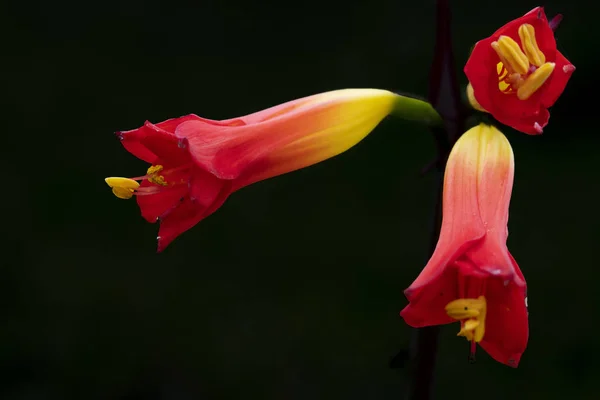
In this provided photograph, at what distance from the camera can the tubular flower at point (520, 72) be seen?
2.00 ft

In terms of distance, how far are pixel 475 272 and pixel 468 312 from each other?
0.10 feet

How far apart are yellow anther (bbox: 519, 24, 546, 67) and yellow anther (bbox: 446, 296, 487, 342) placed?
0.57 feet

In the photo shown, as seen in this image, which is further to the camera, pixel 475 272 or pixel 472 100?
pixel 472 100

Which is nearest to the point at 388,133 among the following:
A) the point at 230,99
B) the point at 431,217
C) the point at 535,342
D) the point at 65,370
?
the point at 230,99

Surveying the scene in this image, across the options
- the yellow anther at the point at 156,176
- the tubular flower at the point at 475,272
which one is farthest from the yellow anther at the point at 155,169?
the tubular flower at the point at 475,272

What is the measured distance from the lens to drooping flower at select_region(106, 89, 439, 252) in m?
0.61

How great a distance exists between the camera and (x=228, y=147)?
24.1 inches

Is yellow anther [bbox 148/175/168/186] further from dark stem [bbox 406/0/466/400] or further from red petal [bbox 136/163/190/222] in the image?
dark stem [bbox 406/0/466/400]

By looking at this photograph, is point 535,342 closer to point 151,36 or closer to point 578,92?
point 578,92

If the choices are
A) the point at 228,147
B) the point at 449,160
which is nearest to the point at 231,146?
the point at 228,147

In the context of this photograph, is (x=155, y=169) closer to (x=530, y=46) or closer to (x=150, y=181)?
(x=150, y=181)

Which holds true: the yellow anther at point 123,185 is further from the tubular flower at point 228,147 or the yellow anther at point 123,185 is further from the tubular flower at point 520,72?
the tubular flower at point 520,72

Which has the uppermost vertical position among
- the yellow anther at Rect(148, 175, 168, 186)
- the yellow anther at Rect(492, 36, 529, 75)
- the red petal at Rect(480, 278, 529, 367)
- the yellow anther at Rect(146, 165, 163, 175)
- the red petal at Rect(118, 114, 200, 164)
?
the yellow anther at Rect(492, 36, 529, 75)

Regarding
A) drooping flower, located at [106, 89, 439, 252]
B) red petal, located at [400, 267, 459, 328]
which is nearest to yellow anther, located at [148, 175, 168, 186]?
drooping flower, located at [106, 89, 439, 252]
